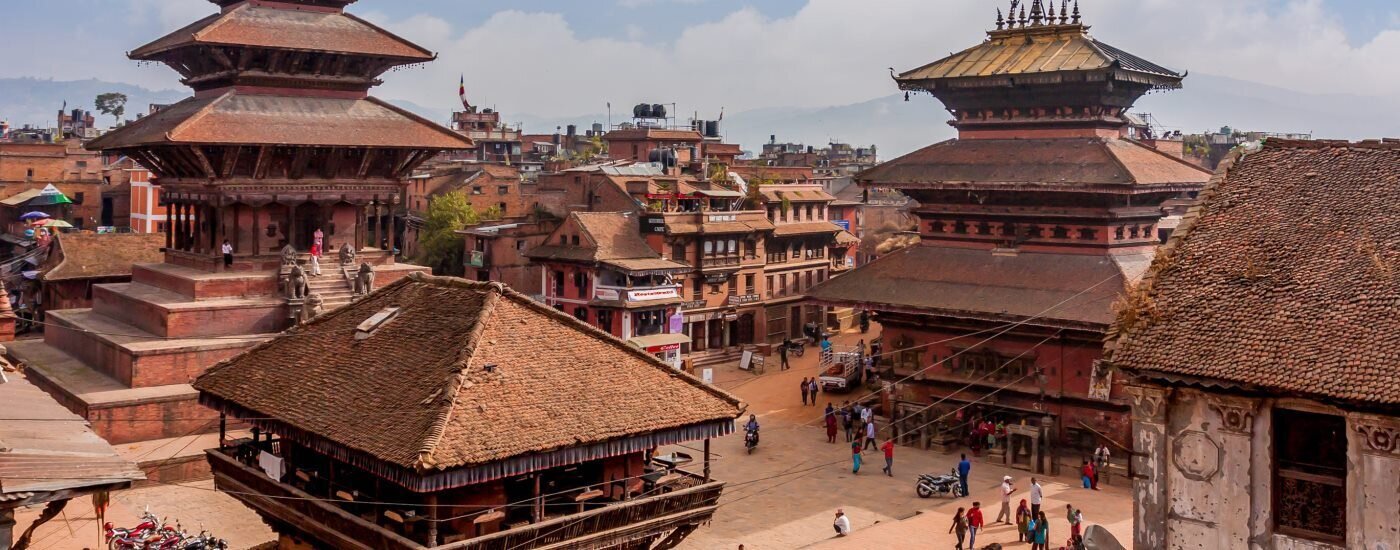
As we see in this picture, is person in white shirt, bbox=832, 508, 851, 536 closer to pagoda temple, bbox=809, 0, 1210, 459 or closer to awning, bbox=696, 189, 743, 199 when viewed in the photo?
pagoda temple, bbox=809, 0, 1210, 459

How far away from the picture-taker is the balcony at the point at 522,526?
1773 cm

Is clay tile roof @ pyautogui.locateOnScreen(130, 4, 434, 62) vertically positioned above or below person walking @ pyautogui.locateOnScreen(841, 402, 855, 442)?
above

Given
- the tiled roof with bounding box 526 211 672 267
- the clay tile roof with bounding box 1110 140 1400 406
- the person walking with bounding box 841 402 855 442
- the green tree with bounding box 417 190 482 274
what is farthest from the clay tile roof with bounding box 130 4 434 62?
the clay tile roof with bounding box 1110 140 1400 406

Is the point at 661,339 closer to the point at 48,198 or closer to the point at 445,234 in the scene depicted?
the point at 445,234

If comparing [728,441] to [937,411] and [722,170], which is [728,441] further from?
[722,170]

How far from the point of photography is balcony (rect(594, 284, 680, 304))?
177 feet

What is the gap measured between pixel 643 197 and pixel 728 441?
26.6 meters

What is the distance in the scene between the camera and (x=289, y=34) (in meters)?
39.9

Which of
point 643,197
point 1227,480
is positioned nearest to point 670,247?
point 643,197

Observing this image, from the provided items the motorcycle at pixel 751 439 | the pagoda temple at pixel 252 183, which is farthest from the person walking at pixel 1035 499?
the pagoda temple at pixel 252 183

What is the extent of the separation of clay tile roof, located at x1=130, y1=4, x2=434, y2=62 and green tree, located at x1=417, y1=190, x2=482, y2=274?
27386 mm

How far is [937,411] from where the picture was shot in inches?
1623

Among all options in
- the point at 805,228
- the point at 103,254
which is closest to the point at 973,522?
the point at 805,228

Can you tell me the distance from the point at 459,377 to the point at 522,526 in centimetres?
238
